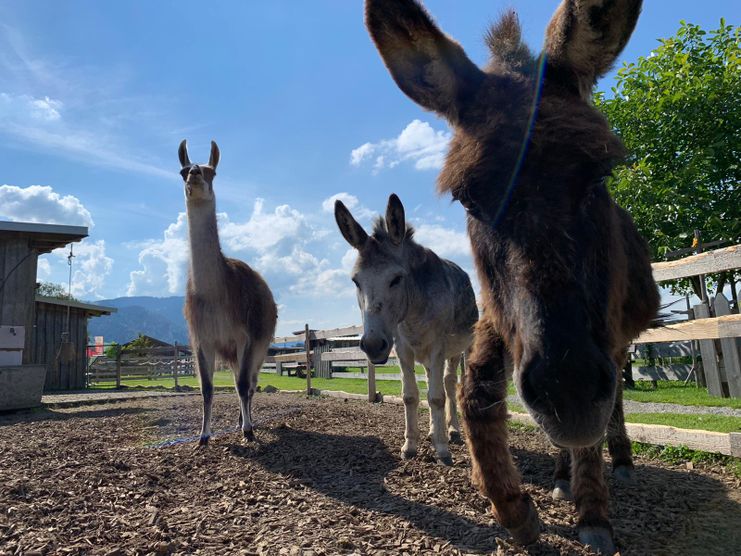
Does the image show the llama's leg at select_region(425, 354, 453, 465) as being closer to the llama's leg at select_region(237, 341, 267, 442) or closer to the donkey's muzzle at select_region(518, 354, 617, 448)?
the llama's leg at select_region(237, 341, 267, 442)

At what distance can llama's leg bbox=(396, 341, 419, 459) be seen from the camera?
18.0 feet

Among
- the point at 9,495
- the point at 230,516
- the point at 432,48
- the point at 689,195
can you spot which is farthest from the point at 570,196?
the point at 689,195

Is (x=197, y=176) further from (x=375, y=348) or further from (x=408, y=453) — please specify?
(x=408, y=453)

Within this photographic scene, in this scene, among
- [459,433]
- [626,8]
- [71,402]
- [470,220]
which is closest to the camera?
[626,8]

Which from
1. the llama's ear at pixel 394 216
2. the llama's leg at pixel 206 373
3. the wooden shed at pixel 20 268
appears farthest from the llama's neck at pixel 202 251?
the wooden shed at pixel 20 268

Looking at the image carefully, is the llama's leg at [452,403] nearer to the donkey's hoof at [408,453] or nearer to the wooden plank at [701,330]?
the donkey's hoof at [408,453]

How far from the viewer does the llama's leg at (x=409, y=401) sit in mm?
5492

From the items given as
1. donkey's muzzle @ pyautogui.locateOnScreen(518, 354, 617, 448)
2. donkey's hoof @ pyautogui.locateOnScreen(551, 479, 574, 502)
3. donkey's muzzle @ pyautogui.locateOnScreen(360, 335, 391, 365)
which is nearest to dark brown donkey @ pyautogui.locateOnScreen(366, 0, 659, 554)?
donkey's muzzle @ pyautogui.locateOnScreen(518, 354, 617, 448)

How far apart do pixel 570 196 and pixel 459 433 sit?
5.14 m

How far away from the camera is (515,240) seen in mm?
2271

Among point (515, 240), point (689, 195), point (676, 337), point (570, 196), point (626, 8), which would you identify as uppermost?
point (689, 195)

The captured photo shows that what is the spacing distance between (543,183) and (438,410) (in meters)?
3.74

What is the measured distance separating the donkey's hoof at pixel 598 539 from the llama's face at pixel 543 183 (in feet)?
3.88

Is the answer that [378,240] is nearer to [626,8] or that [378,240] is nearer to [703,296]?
[626,8]
